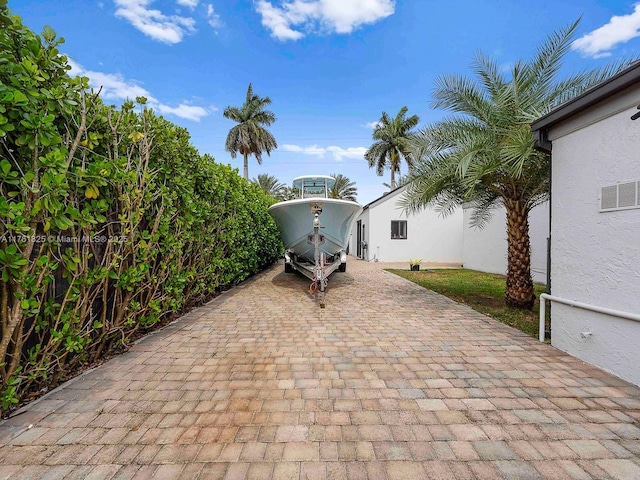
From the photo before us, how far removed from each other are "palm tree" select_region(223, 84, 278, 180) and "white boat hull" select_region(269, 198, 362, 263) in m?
19.1

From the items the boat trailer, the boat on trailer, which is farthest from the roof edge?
the boat trailer

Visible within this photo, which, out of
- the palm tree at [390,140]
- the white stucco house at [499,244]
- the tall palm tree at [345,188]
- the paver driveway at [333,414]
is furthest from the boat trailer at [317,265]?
the tall palm tree at [345,188]

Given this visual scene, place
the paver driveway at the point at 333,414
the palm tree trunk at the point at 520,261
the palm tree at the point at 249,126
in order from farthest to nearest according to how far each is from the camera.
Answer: the palm tree at the point at 249,126 → the palm tree trunk at the point at 520,261 → the paver driveway at the point at 333,414

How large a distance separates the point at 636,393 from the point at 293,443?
3.13 m

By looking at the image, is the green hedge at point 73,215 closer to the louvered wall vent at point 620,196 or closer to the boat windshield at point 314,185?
the louvered wall vent at point 620,196

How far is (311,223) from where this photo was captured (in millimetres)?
7113

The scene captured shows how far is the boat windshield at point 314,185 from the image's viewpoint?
9.57m

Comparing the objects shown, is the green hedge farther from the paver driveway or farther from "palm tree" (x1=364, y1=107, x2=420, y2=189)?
"palm tree" (x1=364, y1=107, x2=420, y2=189)

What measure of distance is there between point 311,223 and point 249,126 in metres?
21.6

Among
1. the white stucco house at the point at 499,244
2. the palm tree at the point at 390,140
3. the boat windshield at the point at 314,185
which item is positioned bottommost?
the white stucco house at the point at 499,244

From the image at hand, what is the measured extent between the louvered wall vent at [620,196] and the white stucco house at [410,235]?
12762mm

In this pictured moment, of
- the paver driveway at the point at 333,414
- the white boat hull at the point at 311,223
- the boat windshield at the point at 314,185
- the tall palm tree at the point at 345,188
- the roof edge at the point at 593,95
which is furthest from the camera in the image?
the tall palm tree at the point at 345,188

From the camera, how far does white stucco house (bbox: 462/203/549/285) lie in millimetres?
8539

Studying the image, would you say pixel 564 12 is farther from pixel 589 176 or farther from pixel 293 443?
pixel 293 443
